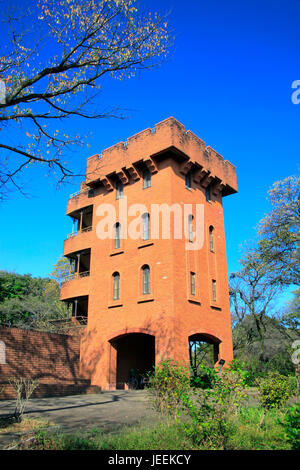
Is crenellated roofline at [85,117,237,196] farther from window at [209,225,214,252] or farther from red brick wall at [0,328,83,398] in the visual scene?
red brick wall at [0,328,83,398]

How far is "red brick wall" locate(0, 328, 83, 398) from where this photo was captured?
15594mm

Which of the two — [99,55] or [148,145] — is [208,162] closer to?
[148,145]

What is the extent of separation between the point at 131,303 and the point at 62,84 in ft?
37.6

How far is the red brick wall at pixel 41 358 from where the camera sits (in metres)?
15.6

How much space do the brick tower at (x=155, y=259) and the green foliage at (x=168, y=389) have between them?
8.27 m

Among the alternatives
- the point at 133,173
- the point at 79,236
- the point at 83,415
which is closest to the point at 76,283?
the point at 79,236

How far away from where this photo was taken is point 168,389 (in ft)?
24.4

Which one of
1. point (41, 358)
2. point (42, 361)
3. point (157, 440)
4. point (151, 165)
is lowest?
point (157, 440)

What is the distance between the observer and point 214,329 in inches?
741

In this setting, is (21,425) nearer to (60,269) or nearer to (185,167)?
(185,167)
